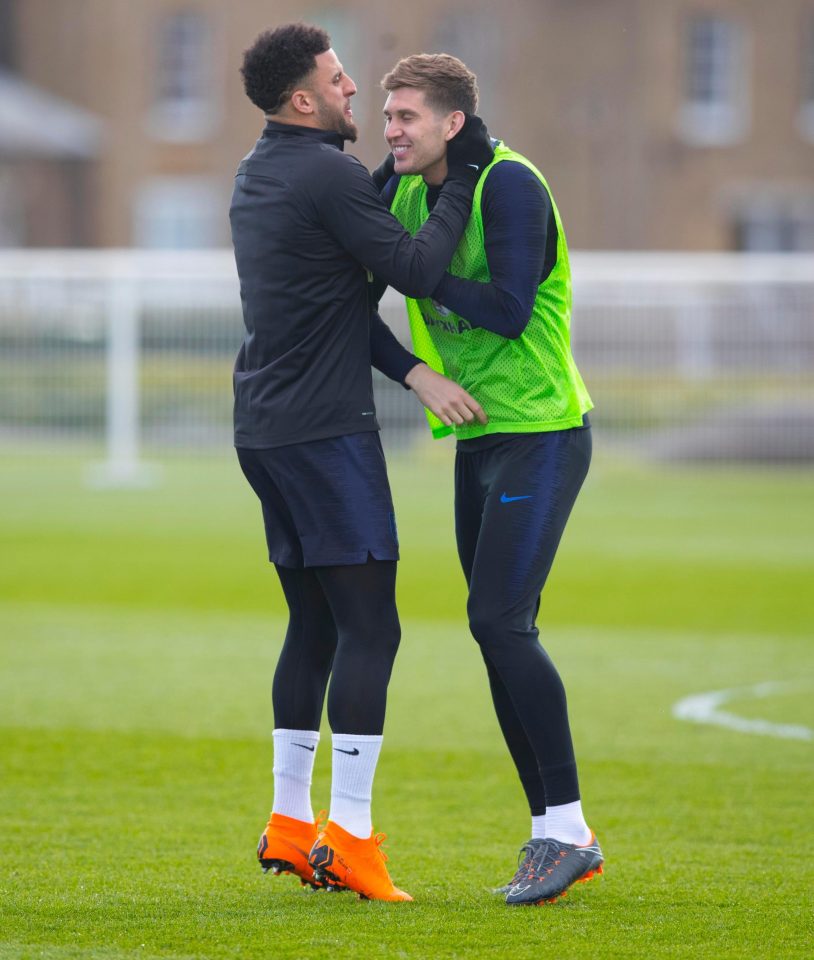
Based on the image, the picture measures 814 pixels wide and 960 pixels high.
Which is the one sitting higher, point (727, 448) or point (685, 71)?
point (685, 71)

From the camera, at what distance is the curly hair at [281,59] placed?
426 centimetres

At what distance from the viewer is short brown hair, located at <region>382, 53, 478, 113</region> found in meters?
4.27

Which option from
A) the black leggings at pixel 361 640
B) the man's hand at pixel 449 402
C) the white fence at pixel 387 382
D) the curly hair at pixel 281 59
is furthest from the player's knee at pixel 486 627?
the white fence at pixel 387 382

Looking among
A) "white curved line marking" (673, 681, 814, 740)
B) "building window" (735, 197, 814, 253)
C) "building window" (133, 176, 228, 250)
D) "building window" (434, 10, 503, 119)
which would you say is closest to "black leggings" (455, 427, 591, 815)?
"white curved line marking" (673, 681, 814, 740)

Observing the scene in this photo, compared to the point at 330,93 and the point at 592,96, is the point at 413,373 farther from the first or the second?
the point at 592,96

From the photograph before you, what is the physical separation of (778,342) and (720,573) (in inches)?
330

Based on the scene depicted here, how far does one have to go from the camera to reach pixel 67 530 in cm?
1513

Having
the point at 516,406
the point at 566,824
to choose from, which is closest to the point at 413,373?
the point at 516,406

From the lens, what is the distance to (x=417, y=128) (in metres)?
4.27

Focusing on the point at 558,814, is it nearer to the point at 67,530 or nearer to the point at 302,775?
the point at 302,775

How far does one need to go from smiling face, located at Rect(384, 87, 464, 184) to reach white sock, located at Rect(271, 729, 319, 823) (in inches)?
57.5

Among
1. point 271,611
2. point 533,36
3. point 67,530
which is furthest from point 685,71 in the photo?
point 271,611

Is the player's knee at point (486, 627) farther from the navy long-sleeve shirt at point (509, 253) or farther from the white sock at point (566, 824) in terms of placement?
the navy long-sleeve shirt at point (509, 253)

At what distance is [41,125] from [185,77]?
424cm
